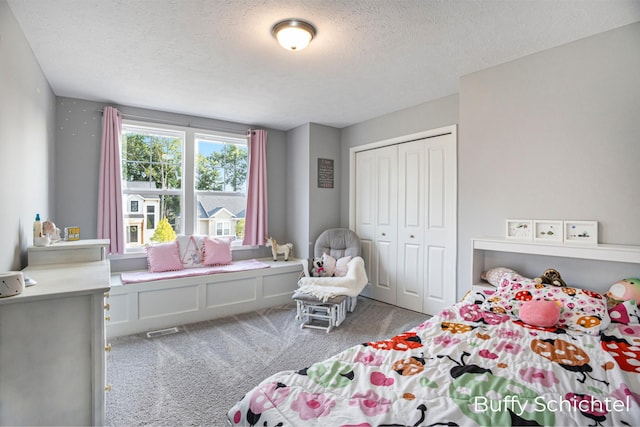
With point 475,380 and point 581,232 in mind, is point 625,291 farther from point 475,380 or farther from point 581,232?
point 475,380

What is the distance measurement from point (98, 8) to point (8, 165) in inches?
45.8

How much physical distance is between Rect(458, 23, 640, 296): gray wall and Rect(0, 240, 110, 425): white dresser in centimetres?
298

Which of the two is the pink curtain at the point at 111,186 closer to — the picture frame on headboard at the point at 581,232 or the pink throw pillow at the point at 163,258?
the pink throw pillow at the point at 163,258

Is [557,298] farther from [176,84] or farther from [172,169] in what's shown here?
[172,169]

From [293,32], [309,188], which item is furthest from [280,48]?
[309,188]

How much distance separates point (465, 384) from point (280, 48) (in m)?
2.50

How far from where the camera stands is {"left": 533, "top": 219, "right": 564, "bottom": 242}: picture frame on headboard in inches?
95.7

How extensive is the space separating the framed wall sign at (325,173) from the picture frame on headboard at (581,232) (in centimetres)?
299

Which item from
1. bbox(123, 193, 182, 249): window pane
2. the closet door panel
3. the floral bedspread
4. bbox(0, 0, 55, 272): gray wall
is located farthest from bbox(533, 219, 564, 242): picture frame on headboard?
bbox(123, 193, 182, 249): window pane

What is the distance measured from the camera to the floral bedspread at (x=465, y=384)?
3.64 feet

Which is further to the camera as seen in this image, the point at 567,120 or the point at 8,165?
the point at 567,120

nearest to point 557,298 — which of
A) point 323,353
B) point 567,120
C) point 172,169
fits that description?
point 567,120

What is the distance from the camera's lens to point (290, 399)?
1225 millimetres

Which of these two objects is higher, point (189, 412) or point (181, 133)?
point (181, 133)
